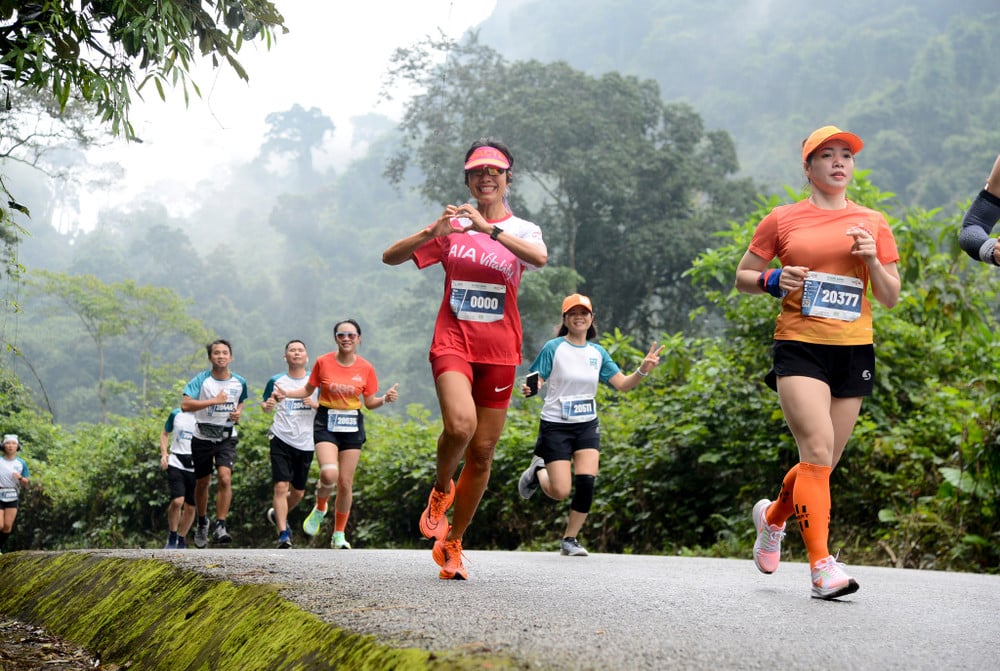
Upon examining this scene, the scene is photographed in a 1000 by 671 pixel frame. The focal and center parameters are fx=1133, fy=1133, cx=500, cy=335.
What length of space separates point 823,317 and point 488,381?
63.2 inches

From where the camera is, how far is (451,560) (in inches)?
221

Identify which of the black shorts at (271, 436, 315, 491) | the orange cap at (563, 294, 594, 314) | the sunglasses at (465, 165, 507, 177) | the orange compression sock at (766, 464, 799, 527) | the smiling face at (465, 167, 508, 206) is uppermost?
the sunglasses at (465, 165, 507, 177)

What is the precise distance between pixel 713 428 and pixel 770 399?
28.6 inches

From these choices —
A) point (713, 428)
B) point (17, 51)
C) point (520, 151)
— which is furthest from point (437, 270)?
point (17, 51)

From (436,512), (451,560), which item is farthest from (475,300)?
(451,560)

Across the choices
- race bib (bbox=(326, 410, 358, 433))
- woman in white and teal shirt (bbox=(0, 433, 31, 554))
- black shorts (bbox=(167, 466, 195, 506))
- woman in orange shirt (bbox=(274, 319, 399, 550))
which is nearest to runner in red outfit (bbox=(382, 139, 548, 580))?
woman in orange shirt (bbox=(274, 319, 399, 550))

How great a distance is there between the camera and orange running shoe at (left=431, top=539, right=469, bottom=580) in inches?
221

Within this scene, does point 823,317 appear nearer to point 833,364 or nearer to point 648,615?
point 833,364

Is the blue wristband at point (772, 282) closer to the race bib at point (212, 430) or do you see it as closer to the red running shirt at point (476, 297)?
the red running shirt at point (476, 297)

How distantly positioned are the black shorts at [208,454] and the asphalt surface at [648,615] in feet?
17.4

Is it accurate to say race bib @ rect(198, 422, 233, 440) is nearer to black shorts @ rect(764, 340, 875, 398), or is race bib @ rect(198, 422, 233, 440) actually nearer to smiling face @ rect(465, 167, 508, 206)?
smiling face @ rect(465, 167, 508, 206)

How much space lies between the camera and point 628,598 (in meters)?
4.85

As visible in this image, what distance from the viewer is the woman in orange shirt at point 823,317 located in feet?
16.8

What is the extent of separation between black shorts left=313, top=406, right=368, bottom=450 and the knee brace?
2.41 meters
